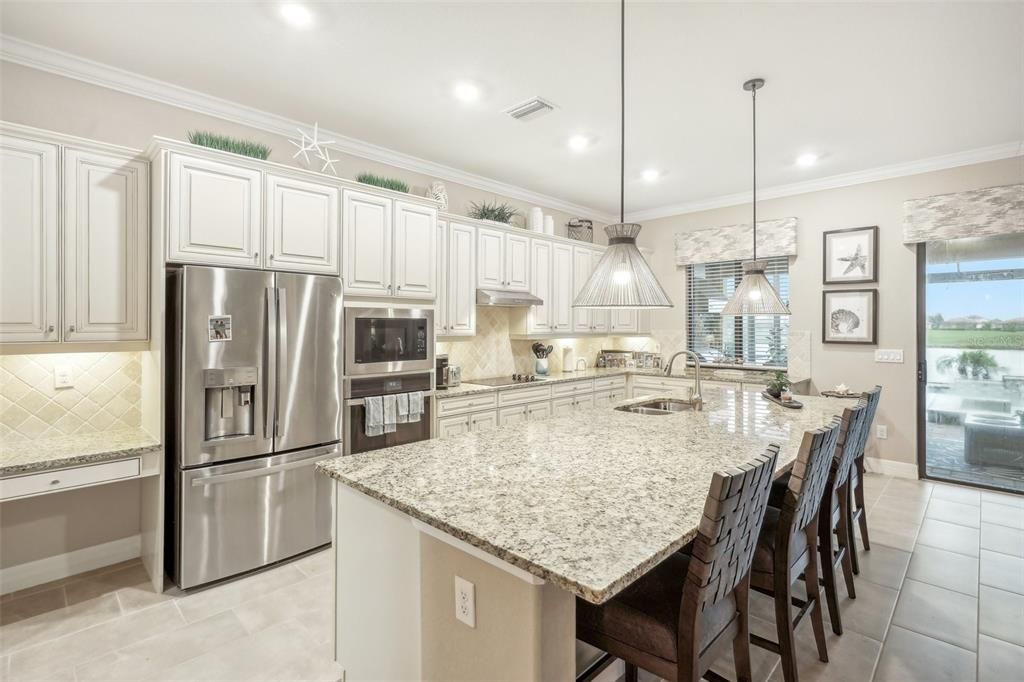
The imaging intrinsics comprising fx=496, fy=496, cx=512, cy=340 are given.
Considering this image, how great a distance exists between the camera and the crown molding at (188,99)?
264 cm

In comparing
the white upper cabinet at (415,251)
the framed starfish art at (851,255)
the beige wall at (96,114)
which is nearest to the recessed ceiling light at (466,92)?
the white upper cabinet at (415,251)

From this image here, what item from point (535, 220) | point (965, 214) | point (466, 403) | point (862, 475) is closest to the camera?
point (862, 475)

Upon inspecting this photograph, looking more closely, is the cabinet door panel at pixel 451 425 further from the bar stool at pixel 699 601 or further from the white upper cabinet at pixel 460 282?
the bar stool at pixel 699 601

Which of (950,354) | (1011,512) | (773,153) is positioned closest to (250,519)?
(773,153)

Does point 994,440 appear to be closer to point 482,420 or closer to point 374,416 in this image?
point 482,420

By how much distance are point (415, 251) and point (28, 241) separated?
2092 millimetres

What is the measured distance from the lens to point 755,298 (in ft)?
10.1

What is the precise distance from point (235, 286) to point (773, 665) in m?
3.19

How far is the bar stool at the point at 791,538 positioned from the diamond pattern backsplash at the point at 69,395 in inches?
135

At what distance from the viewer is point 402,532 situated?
1.63m

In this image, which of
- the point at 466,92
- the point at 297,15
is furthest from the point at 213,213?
the point at 466,92

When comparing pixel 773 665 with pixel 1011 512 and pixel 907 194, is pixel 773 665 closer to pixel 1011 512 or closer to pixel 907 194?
pixel 1011 512

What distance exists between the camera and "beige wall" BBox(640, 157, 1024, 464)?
441cm

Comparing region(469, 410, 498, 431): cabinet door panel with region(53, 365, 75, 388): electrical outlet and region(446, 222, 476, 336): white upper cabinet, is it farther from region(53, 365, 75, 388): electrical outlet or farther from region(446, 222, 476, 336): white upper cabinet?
region(53, 365, 75, 388): electrical outlet
